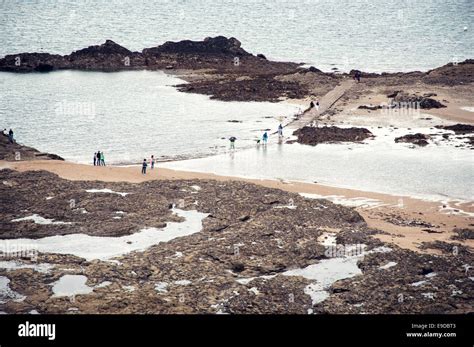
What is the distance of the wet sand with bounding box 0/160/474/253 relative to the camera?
31.3 meters

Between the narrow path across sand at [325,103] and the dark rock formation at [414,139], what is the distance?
288 inches

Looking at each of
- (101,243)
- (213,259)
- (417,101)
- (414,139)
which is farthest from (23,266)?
(417,101)

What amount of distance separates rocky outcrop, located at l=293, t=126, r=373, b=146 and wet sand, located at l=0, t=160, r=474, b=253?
11.3 m

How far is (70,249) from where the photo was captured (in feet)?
92.8

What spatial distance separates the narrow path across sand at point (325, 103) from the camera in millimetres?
55938

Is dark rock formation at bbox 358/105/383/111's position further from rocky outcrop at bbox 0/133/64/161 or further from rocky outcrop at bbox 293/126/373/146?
rocky outcrop at bbox 0/133/64/161

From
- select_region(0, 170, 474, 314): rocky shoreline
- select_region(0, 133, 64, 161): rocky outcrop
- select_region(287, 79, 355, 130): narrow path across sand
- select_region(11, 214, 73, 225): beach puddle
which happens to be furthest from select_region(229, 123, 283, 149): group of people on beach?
select_region(11, 214, 73, 225): beach puddle

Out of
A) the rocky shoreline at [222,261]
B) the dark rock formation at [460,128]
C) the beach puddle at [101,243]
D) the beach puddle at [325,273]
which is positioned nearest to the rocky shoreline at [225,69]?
the dark rock formation at [460,128]

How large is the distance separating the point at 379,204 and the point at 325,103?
26.6 metres

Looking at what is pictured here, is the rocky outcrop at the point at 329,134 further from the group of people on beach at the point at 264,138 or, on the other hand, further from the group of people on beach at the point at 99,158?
the group of people on beach at the point at 99,158

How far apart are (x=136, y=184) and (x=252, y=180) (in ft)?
21.6

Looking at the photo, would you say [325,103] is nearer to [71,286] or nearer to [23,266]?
[23,266]

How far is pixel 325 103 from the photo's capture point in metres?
62.4
